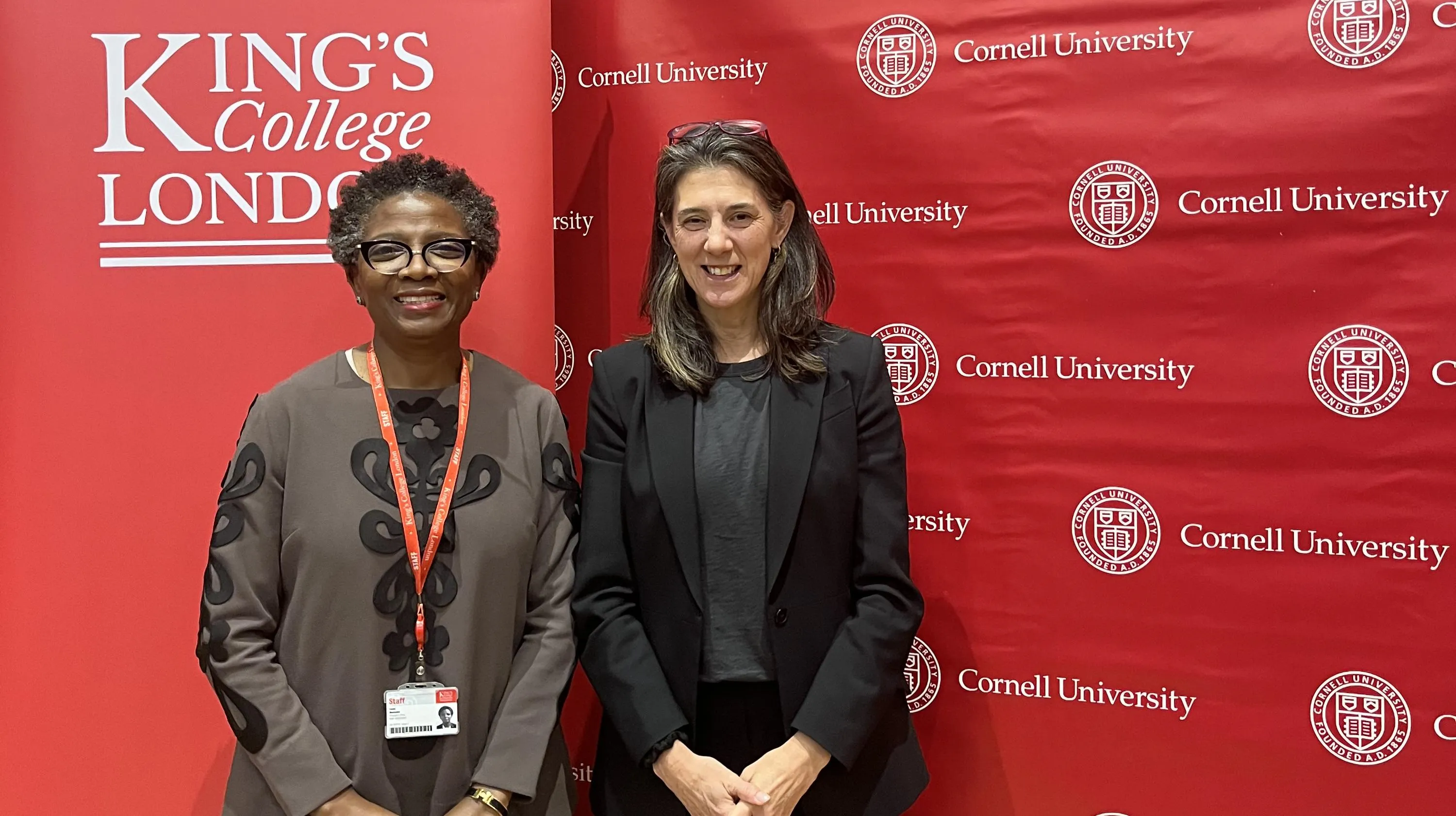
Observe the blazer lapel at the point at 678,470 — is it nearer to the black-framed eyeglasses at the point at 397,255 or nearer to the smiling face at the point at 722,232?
the smiling face at the point at 722,232

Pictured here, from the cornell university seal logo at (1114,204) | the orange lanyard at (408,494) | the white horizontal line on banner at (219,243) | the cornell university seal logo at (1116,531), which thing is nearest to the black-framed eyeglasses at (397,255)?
the orange lanyard at (408,494)

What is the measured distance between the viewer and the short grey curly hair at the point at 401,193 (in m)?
2.10

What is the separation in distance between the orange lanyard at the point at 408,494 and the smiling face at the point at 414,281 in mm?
108

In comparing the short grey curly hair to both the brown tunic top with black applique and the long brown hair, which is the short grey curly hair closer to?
the brown tunic top with black applique

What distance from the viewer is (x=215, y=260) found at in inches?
97.4

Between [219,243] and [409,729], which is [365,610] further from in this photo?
[219,243]

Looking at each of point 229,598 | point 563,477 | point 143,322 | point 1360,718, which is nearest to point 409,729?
point 229,598

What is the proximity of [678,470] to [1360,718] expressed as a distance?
167 centimetres

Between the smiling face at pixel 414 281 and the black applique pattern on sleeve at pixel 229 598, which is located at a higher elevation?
the smiling face at pixel 414 281

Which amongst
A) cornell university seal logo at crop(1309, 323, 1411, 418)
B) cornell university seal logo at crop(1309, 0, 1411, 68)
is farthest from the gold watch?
cornell university seal logo at crop(1309, 0, 1411, 68)

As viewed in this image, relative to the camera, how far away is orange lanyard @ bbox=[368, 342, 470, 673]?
1998mm

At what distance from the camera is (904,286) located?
2738 millimetres

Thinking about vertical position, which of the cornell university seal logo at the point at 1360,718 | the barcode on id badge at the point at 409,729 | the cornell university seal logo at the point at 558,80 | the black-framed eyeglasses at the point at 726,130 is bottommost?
the cornell university seal logo at the point at 1360,718

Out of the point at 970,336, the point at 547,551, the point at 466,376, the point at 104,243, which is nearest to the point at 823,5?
the point at 970,336
